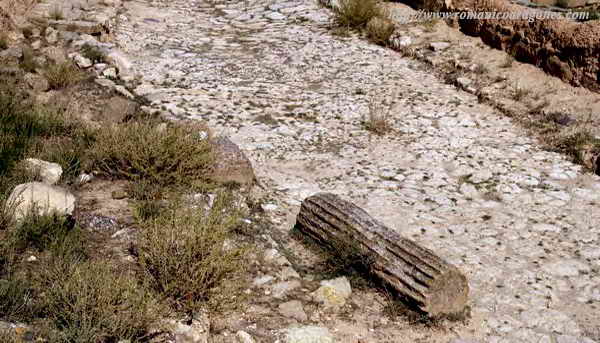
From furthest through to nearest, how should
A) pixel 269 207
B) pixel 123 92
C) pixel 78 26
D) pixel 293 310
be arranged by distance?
pixel 78 26 < pixel 123 92 < pixel 269 207 < pixel 293 310

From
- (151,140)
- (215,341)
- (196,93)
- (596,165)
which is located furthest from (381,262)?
(196,93)

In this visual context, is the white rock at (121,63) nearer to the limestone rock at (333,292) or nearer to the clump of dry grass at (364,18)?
the clump of dry grass at (364,18)

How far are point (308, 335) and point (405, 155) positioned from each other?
2908 millimetres

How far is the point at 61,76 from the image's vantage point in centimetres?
641

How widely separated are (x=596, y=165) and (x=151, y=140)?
393cm

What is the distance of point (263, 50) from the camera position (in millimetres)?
8477

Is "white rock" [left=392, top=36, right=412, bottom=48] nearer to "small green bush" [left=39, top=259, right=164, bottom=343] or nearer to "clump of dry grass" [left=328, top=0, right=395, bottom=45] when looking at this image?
"clump of dry grass" [left=328, top=0, right=395, bottom=45]

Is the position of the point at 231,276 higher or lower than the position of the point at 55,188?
lower

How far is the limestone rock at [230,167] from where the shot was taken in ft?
16.4

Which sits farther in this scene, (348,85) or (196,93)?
(348,85)

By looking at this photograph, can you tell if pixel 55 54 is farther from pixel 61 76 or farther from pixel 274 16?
pixel 274 16

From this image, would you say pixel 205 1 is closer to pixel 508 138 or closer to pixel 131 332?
pixel 508 138

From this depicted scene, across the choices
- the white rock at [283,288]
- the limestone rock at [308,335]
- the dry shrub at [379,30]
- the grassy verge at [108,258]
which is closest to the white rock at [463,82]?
the dry shrub at [379,30]

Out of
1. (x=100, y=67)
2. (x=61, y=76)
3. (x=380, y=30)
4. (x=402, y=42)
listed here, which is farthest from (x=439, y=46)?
(x=61, y=76)
